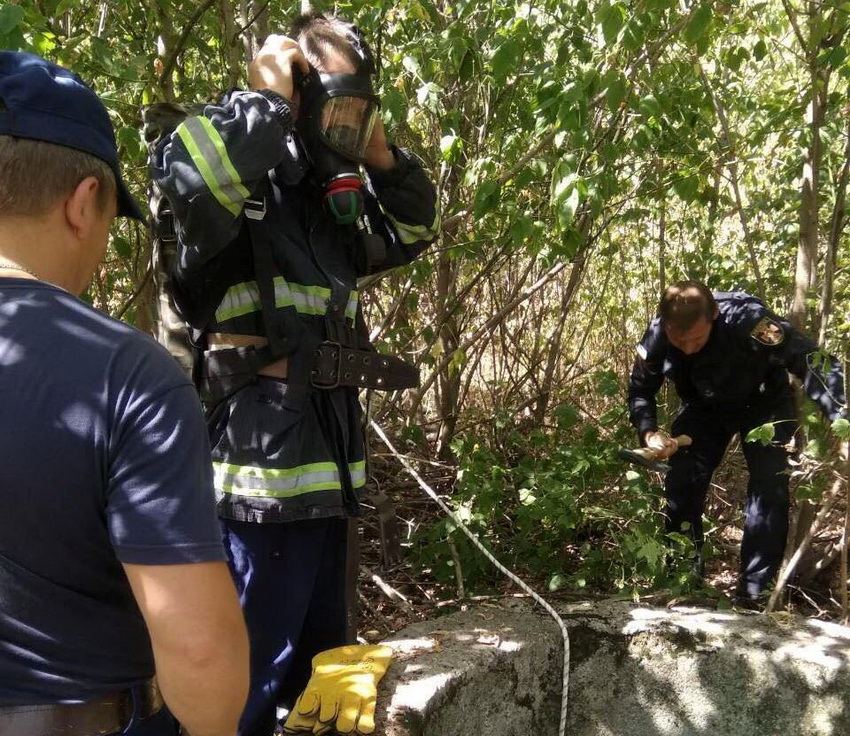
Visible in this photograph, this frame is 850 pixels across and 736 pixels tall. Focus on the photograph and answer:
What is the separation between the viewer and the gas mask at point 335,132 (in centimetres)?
225

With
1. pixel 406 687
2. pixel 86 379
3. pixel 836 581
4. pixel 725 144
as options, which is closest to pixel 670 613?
pixel 406 687

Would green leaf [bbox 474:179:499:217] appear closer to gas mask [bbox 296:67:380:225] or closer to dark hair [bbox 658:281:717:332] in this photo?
gas mask [bbox 296:67:380:225]

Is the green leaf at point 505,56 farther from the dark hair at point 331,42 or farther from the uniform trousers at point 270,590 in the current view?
the uniform trousers at point 270,590

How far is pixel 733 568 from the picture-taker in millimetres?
4824

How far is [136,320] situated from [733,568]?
3.49m

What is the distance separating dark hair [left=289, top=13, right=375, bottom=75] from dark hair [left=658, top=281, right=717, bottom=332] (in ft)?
7.48

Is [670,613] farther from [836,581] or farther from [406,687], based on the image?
[836,581]

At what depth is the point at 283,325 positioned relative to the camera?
2.16m

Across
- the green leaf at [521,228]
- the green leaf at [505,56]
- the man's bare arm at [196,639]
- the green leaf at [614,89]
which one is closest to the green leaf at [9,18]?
the man's bare arm at [196,639]

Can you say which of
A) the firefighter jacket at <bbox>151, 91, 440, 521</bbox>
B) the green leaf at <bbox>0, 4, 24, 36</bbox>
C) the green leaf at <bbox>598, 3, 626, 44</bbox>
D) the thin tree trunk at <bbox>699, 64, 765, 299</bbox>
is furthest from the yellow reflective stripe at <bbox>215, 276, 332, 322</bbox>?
the thin tree trunk at <bbox>699, 64, 765, 299</bbox>

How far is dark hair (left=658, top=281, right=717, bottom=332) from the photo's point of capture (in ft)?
13.5

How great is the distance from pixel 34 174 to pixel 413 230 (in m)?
1.63

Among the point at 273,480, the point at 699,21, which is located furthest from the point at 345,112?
the point at 699,21

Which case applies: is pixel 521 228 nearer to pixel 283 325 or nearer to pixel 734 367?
pixel 283 325
